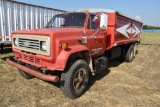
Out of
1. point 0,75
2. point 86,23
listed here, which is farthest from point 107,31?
point 0,75

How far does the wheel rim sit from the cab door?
775mm

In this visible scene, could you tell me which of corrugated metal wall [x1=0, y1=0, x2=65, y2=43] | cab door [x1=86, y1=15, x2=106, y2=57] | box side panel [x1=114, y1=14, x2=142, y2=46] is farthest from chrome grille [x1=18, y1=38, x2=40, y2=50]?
corrugated metal wall [x1=0, y1=0, x2=65, y2=43]

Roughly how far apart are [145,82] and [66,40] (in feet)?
11.1

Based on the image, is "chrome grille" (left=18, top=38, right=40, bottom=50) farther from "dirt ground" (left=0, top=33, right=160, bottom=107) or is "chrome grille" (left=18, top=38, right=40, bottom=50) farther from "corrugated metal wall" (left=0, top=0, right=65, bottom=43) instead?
"corrugated metal wall" (left=0, top=0, right=65, bottom=43)

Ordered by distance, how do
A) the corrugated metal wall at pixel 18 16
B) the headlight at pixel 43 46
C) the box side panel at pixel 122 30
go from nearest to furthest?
1. the headlight at pixel 43 46
2. the box side panel at pixel 122 30
3. the corrugated metal wall at pixel 18 16

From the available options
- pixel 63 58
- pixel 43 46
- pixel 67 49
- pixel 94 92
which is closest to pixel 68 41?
pixel 67 49

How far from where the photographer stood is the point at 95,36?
4984 millimetres

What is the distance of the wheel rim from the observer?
422 cm

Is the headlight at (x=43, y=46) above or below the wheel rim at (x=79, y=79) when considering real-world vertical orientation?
above

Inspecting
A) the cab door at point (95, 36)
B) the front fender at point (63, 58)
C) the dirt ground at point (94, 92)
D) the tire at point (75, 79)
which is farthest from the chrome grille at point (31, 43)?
the cab door at point (95, 36)

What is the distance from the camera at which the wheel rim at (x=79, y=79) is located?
13.8 feet

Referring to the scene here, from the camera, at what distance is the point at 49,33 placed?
11.6 ft

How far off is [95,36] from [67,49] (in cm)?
151

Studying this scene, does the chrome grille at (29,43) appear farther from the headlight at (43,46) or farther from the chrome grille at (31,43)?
the headlight at (43,46)
